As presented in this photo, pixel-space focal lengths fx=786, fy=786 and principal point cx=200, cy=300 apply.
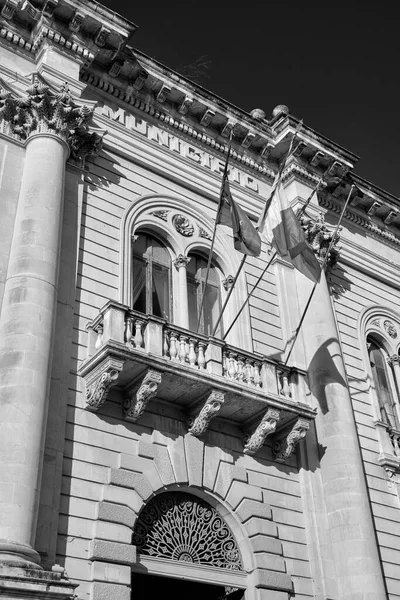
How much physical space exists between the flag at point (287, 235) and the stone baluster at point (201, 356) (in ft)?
10.2

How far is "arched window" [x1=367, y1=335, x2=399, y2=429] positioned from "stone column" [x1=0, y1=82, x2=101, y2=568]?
368 inches

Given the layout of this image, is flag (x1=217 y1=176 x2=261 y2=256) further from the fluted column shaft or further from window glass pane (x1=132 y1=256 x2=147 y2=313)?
the fluted column shaft

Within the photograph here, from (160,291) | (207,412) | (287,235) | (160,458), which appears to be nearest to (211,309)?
(160,291)

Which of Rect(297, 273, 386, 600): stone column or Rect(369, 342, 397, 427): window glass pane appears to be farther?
Rect(369, 342, 397, 427): window glass pane

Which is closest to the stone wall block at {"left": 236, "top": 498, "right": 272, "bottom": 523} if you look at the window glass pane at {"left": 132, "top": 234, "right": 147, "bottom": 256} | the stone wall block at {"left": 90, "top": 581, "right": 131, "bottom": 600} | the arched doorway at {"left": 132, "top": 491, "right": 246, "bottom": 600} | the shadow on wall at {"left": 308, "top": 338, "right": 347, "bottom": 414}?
the arched doorway at {"left": 132, "top": 491, "right": 246, "bottom": 600}

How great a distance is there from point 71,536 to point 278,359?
6.93 metres

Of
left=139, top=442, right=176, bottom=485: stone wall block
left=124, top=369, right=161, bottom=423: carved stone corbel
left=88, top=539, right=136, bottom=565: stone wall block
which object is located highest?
left=124, top=369, right=161, bottom=423: carved stone corbel

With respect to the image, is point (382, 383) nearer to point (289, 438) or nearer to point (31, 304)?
point (289, 438)

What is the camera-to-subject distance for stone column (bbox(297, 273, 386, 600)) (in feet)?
49.6

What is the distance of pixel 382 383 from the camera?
2031 centimetres

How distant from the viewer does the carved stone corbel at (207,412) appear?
14.6m

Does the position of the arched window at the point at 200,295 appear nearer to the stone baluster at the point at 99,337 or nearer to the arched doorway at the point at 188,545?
the stone baluster at the point at 99,337

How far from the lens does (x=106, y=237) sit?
16.2 meters

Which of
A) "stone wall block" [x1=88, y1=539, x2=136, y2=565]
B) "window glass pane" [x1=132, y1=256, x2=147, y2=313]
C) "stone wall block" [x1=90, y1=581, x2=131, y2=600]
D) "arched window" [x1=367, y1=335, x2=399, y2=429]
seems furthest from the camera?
"arched window" [x1=367, y1=335, x2=399, y2=429]
